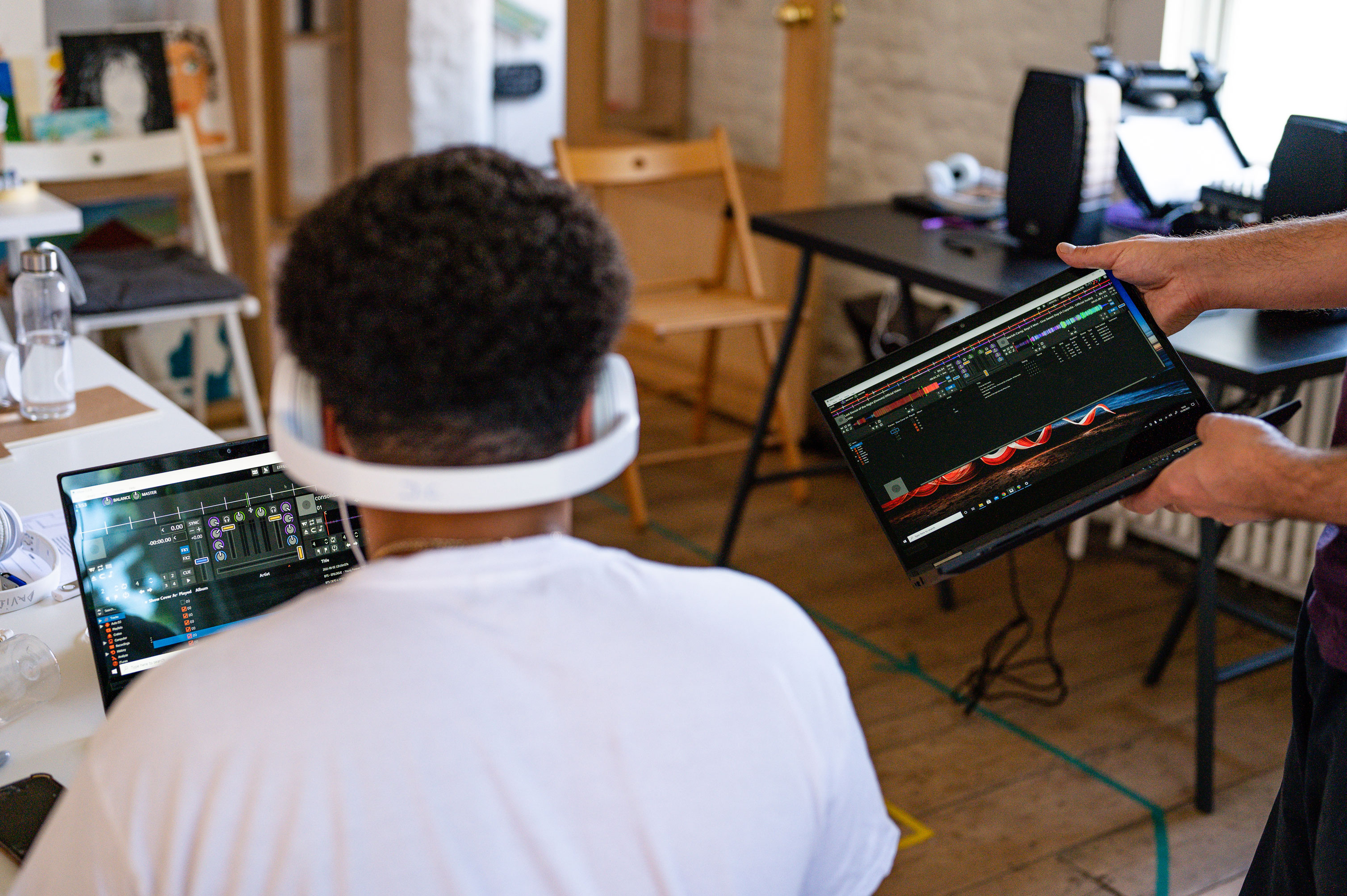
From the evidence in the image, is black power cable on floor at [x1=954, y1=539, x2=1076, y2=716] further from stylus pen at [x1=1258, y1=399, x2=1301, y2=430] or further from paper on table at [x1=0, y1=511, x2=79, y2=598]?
paper on table at [x1=0, y1=511, x2=79, y2=598]

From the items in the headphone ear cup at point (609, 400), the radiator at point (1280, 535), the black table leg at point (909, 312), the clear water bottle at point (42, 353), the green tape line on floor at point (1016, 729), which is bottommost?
the green tape line on floor at point (1016, 729)

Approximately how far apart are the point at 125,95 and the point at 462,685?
3131mm

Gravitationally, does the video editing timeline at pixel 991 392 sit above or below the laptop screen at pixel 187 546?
above

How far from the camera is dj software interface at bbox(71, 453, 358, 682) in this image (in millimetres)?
1148

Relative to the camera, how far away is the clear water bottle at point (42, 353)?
5.77 ft

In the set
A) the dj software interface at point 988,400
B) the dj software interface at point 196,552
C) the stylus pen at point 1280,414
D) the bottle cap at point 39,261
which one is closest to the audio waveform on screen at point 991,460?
the dj software interface at point 988,400

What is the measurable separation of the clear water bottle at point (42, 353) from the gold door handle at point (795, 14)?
2.06 meters

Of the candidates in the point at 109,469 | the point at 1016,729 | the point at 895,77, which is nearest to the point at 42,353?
the point at 109,469

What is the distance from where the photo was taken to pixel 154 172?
3.40 metres

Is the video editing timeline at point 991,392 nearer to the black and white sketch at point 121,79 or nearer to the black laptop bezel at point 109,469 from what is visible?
the black laptop bezel at point 109,469

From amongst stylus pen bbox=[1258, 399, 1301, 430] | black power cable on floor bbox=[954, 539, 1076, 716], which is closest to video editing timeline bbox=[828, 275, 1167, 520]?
stylus pen bbox=[1258, 399, 1301, 430]

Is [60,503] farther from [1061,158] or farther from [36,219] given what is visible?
[1061,158]

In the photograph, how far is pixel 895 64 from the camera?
3373mm

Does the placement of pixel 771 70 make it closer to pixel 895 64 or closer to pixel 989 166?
pixel 895 64
